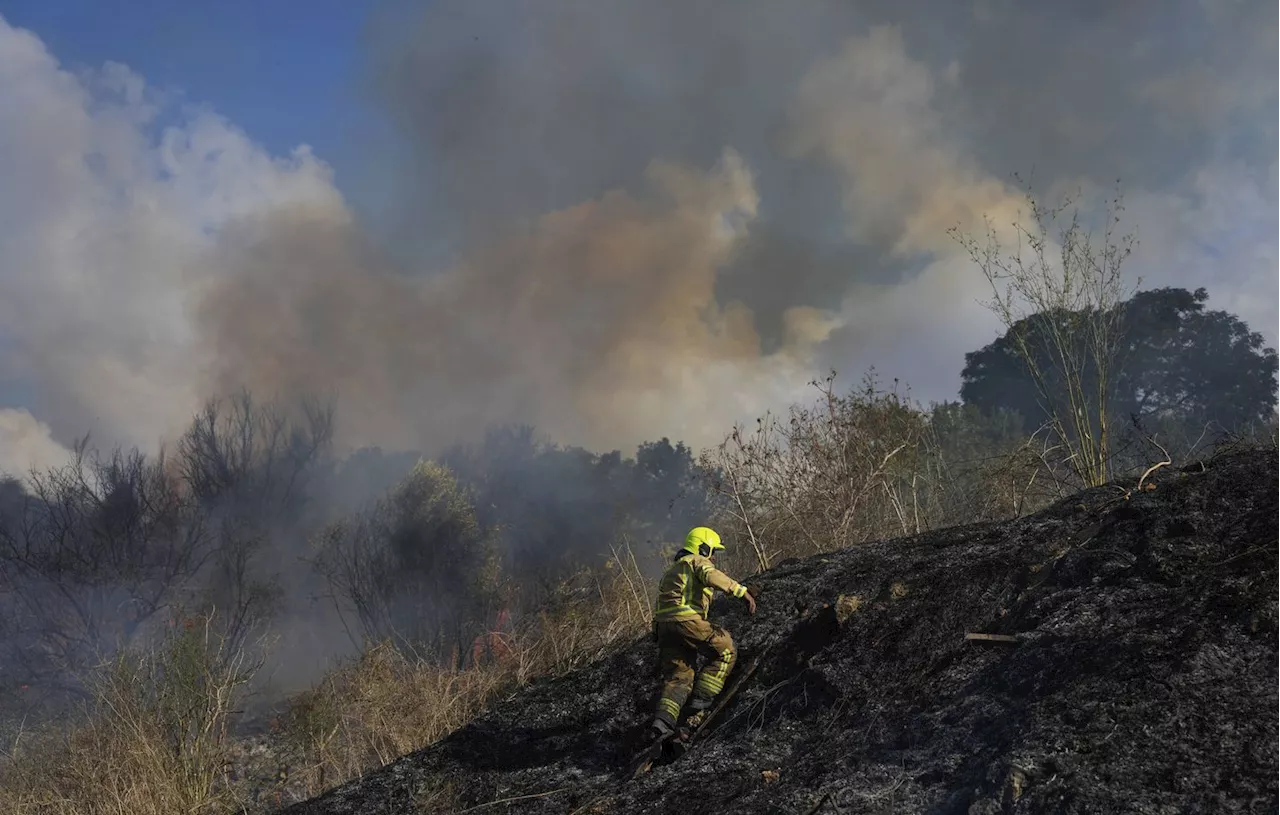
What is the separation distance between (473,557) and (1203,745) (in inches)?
1270

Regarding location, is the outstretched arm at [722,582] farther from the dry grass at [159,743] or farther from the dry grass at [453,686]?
the dry grass at [159,743]

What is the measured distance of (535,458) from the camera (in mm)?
44781

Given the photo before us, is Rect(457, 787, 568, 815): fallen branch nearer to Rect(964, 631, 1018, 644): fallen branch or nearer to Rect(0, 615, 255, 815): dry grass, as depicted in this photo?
Rect(964, 631, 1018, 644): fallen branch

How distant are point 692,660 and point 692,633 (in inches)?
11.9

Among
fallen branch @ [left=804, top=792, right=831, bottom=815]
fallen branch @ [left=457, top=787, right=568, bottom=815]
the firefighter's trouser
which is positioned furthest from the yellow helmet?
fallen branch @ [left=804, top=792, right=831, bottom=815]

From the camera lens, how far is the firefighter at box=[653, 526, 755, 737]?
8125mm

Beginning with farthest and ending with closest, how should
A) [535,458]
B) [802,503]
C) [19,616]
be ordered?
1. [535,458]
2. [19,616]
3. [802,503]

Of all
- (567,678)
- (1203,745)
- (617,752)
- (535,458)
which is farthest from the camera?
(535,458)

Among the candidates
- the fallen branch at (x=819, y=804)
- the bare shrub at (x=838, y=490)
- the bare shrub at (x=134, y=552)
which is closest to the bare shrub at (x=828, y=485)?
the bare shrub at (x=838, y=490)

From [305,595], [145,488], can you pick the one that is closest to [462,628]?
[305,595]

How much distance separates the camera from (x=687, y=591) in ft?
27.7

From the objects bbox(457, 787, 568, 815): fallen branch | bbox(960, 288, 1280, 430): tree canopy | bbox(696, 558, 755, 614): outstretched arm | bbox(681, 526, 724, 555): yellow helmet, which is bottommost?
bbox(457, 787, 568, 815): fallen branch

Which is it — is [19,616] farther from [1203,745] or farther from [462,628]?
[1203,745]

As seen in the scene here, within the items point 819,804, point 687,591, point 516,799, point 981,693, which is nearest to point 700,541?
point 687,591
